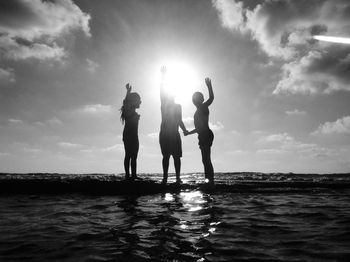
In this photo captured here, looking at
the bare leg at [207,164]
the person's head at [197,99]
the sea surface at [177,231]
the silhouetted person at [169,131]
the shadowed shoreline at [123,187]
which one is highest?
the person's head at [197,99]

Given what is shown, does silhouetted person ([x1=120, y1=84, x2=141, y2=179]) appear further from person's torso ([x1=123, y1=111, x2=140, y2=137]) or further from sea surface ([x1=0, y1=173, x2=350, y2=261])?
sea surface ([x1=0, y1=173, x2=350, y2=261])

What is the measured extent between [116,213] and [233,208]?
2.57 m

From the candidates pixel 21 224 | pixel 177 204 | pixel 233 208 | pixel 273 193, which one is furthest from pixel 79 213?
pixel 273 193

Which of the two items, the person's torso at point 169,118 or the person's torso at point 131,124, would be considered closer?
the person's torso at point 169,118

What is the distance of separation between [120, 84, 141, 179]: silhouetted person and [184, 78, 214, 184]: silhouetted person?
2485 mm

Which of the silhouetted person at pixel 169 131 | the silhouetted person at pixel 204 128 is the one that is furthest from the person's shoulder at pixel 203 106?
the silhouetted person at pixel 169 131

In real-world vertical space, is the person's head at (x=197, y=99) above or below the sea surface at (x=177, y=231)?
above

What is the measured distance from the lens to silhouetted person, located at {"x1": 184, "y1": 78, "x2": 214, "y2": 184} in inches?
408

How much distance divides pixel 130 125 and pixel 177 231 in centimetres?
756

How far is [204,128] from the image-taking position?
10531mm

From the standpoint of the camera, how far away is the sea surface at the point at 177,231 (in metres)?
3.54

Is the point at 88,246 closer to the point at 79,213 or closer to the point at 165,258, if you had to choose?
the point at 165,258

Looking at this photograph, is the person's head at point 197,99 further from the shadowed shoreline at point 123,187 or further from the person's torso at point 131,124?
the shadowed shoreline at point 123,187

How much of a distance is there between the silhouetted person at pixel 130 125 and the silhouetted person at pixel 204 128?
2485 millimetres
